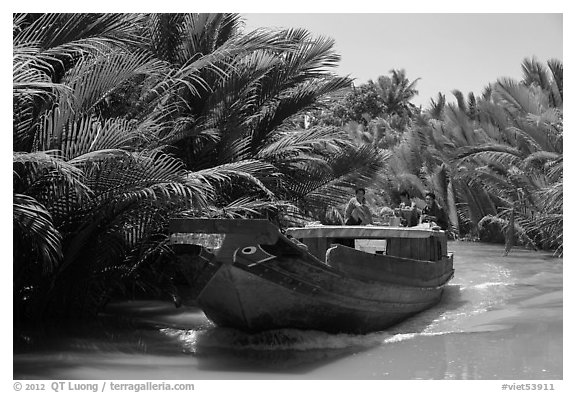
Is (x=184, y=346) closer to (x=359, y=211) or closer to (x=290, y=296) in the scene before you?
(x=290, y=296)

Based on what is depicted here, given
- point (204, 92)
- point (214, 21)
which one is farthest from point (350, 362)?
point (214, 21)

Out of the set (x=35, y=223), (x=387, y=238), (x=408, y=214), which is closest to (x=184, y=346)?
(x=35, y=223)

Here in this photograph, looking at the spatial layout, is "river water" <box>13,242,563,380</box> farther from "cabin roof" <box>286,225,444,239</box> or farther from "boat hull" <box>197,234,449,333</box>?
"cabin roof" <box>286,225,444,239</box>

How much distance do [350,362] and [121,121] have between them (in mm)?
3782

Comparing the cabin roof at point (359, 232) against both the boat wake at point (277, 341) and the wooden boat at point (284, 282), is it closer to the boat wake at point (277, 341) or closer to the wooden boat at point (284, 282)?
the wooden boat at point (284, 282)

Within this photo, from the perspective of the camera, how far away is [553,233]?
68.0 feet

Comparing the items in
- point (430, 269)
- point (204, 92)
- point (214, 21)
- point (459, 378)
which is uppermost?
point (214, 21)

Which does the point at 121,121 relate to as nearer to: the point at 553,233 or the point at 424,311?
the point at 424,311

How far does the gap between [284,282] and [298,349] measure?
0.82m

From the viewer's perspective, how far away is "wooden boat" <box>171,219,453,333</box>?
929 cm

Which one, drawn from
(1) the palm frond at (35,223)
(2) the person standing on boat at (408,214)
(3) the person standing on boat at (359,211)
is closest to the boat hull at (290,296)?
(1) the palm frond at (35,223)

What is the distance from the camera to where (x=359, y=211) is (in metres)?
13.0

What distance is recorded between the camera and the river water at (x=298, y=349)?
855 centimetres

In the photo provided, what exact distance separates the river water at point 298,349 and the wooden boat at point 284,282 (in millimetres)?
219
